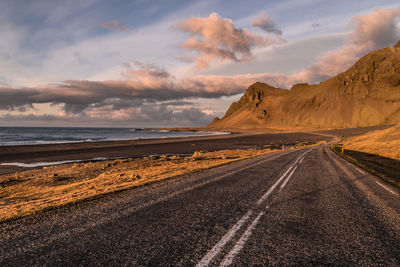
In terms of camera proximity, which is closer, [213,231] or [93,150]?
[213,231]

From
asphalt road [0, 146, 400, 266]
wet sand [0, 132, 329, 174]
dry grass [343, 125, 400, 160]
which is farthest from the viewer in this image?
wet sand [0, 132, 329, 174]

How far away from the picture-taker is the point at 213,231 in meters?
5.11

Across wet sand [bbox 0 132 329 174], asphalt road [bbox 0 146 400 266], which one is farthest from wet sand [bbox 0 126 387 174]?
asphalt road [bbox 0 146 400 266]

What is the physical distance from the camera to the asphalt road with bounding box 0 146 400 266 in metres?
4.02

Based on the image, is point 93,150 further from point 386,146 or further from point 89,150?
point 386,146

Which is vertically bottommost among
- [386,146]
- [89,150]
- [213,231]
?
[89,150]

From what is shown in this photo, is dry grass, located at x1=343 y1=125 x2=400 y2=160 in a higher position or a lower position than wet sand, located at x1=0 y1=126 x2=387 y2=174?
higher

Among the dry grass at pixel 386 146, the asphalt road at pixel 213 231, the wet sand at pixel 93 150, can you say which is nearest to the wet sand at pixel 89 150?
the wet sand at pixel 93 150

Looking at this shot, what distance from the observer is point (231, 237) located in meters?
4.77

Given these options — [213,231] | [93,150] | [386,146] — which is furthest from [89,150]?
[386,146]

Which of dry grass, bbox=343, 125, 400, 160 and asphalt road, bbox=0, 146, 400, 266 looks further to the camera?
dry grass, bbox=343, 125, 400, 160

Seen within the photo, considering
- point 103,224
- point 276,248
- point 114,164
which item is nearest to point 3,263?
point 103,224

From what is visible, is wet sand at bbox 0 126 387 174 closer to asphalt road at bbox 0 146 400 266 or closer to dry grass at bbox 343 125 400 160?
asphalt road at bbox 0 146 400 266

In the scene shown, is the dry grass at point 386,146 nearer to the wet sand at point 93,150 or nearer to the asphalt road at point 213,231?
the wet sand at point 93,150
